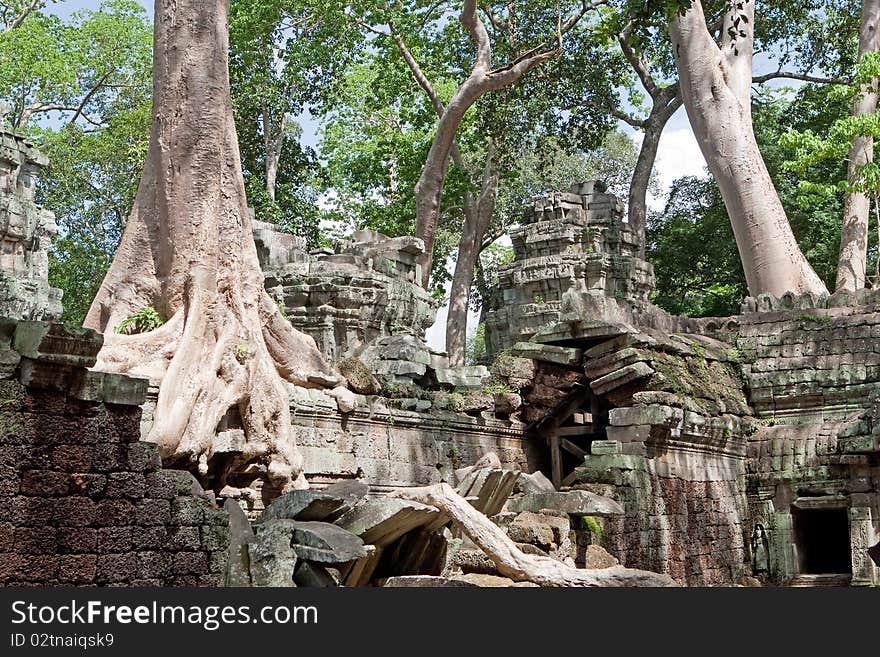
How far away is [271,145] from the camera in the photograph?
24328mm

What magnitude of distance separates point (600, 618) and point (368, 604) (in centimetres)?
92

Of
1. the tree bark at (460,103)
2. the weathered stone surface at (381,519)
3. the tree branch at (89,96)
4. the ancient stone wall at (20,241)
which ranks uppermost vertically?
the tree branch at (89,96)

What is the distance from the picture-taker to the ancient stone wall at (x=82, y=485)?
18.1ft

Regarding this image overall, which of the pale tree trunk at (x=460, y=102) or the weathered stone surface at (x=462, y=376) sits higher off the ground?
the pale tree trunk at (x=460, y=102)

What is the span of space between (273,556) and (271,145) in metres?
19.3

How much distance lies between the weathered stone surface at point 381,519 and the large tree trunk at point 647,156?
59.3ft

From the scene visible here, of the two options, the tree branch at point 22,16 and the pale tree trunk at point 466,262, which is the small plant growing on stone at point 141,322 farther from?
the tree branch at point 22,16

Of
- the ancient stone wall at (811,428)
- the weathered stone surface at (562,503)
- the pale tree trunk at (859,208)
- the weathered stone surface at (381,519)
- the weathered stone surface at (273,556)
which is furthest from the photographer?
the pale tree trunk at (859,208)

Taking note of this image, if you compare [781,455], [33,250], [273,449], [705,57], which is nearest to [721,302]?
[705,57]

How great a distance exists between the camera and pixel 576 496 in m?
9.91

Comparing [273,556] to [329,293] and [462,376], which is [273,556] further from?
[329,293]

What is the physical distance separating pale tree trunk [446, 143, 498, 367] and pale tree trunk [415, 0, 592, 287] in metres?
4.84

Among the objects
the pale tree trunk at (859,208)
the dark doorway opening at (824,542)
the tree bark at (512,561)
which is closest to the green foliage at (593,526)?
the tree bark at (512,561)

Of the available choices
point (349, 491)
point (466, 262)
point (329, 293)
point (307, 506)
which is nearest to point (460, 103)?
point (329, 293)
